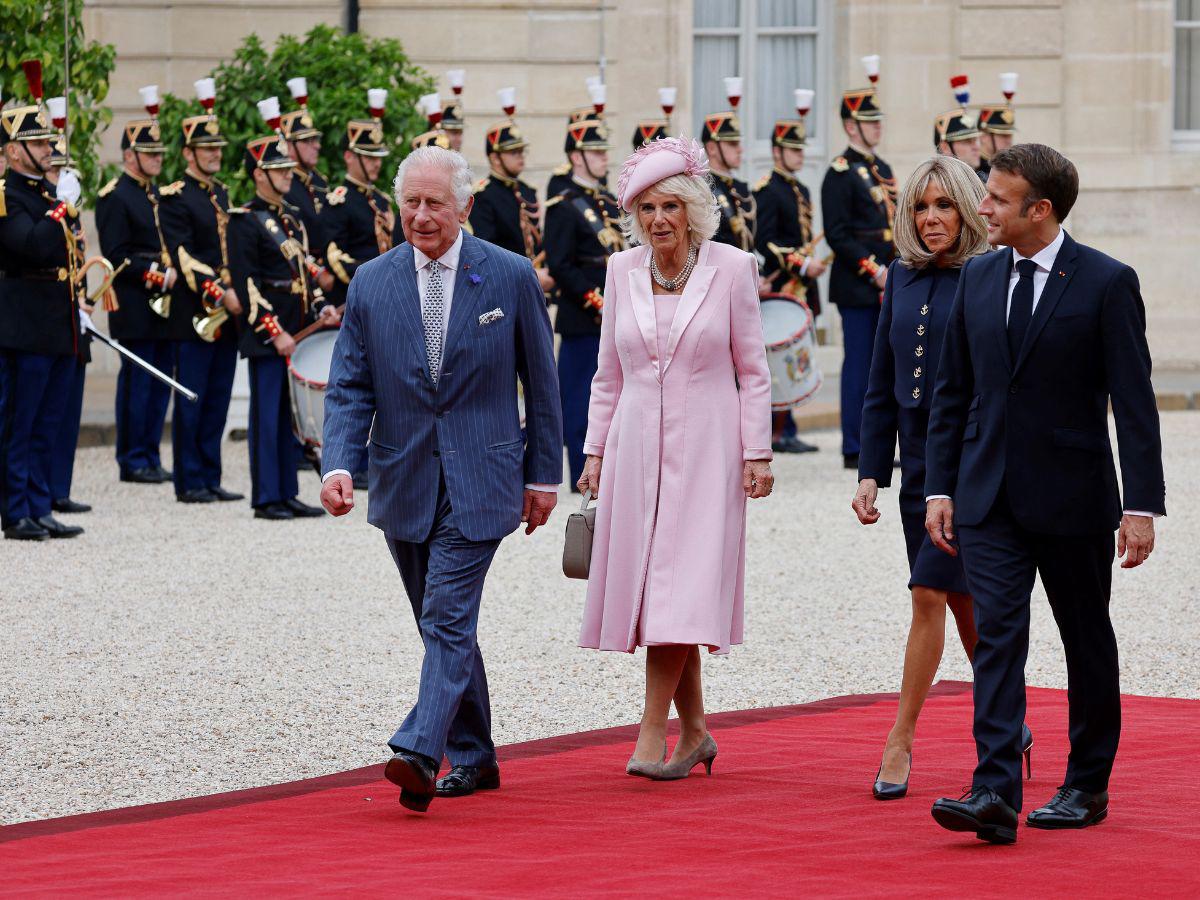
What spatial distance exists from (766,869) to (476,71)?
1479cm

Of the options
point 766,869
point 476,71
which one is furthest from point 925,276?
point 476,71

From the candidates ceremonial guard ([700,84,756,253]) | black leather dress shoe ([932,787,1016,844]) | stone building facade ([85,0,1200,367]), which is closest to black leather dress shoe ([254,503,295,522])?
ceremonial guard ([700,84,756,253])

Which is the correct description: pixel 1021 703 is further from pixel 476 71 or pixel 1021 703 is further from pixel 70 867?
pixel 476 71

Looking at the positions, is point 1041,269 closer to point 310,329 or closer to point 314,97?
point 310,329

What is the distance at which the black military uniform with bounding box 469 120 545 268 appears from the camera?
42.8 ft

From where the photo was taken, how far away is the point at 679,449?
6.11 meters

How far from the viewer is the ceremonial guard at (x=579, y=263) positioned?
1295 centimetres

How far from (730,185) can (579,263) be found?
5.43 feet

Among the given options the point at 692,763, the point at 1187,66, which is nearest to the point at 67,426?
the point at 692,763

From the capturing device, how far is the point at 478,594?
5.84m

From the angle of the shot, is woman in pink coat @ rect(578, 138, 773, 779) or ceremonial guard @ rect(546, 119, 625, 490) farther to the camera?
ceremonial guard @ rect(546, 119, 625, 490)

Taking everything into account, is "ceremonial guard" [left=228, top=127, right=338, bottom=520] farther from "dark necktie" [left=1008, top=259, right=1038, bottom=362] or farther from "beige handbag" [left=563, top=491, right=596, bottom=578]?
"dark necktie" [left=1008, top=259, right=1038, bottom=362]

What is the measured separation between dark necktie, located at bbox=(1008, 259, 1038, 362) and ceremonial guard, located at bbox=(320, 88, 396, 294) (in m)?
8.04

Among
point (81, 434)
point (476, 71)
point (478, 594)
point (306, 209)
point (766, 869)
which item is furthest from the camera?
point (476, 71)
